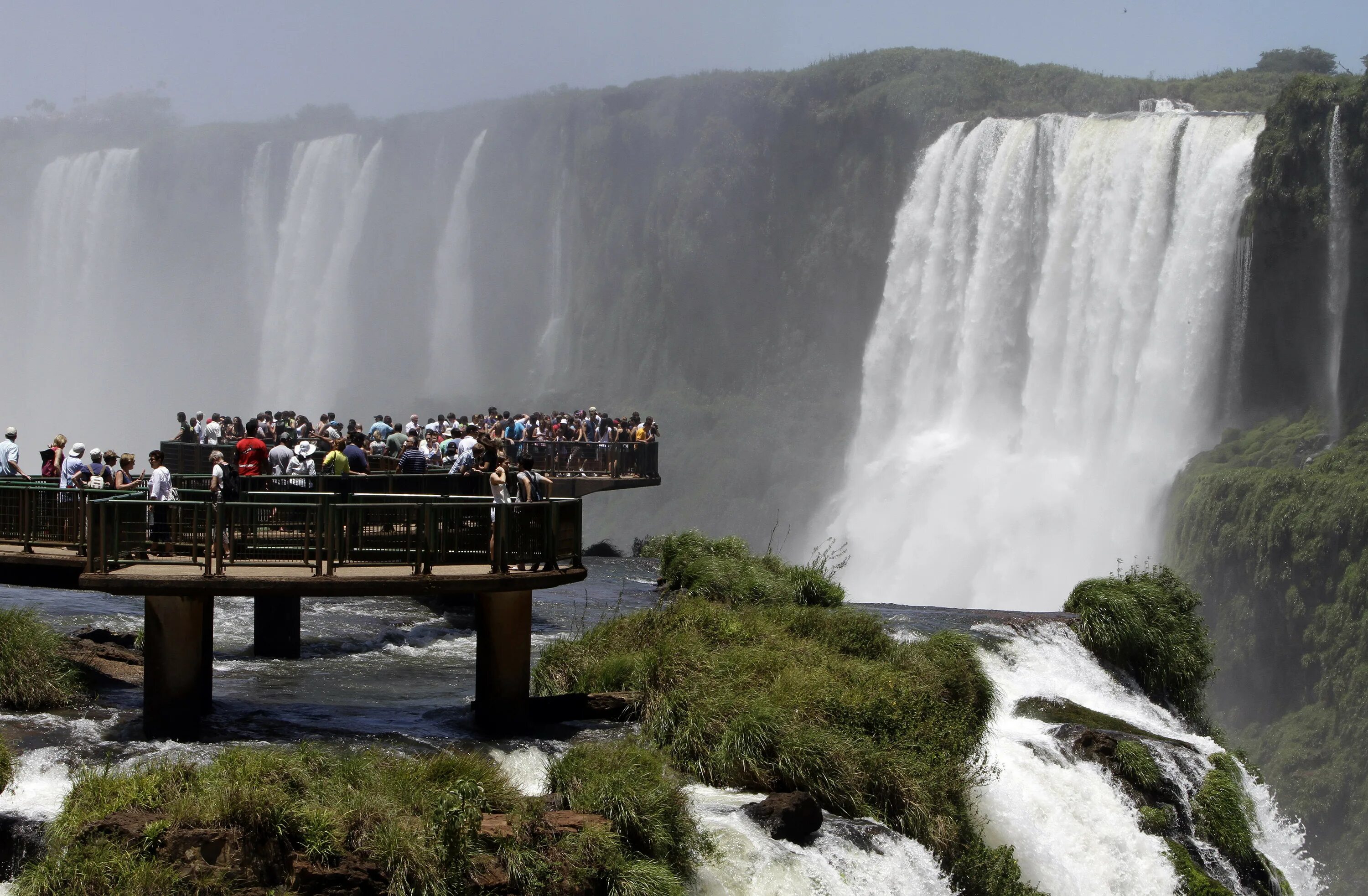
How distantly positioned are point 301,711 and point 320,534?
301 cm

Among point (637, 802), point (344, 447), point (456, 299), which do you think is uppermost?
point (456, 299)

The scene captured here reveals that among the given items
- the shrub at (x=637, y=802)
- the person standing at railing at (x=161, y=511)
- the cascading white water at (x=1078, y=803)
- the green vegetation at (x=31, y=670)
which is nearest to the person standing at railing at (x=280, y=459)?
the green vegetation at (x=31, y=670)

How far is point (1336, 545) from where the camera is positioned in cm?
4050

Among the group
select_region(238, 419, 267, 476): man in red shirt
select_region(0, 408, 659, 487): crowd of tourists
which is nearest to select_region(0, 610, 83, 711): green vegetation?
select_region(0, 408, 659, 487): crowd of tourists

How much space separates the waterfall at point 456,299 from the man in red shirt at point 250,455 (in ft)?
207

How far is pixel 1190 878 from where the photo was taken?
55.8ft

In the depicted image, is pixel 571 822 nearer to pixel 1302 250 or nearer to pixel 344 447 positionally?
pixel 344 447

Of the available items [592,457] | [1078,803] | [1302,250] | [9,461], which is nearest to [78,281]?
[592,457]

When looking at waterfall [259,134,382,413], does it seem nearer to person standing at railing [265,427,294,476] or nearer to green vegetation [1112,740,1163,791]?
person standing at railing [265,427,294,476]

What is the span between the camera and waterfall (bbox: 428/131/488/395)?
82.9 meters

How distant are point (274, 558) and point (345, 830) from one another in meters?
4.09

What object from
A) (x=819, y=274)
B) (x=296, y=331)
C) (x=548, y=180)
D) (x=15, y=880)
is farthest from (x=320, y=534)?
(x=296, y=331)

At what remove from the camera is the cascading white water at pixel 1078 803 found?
649 inches

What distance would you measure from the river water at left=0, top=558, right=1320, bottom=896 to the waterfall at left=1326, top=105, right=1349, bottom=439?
24571 mm
